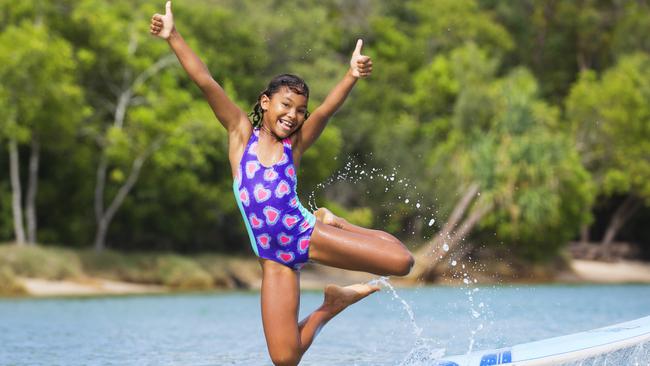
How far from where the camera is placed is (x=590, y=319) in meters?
14.1

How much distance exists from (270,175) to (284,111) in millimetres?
417

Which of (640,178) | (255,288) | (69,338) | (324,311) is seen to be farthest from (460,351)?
(640,178)

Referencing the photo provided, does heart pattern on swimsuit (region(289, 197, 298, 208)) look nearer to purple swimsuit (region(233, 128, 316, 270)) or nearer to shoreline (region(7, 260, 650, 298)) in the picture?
purple swimsuit (region(233, 128, 316, 270))

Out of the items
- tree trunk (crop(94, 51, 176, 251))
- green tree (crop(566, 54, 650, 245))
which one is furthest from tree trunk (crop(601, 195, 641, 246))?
tree trunk (crop(94, 51, 176, 251))

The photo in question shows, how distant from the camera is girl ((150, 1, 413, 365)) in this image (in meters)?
6.86

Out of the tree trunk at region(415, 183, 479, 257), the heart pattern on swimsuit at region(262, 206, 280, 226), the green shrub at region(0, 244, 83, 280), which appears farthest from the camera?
the tree trunk at region(415, 183, 479, 257)

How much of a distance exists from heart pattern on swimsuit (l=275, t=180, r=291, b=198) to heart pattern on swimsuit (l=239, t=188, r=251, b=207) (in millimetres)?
191

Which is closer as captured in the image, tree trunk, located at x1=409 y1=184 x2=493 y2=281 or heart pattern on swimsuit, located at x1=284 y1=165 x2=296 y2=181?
heart pattern on swimsuit, located at x1=284 y1=165 x2=296 y2=181

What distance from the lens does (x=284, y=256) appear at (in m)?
6.93

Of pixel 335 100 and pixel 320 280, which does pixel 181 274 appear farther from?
pixel 335 100

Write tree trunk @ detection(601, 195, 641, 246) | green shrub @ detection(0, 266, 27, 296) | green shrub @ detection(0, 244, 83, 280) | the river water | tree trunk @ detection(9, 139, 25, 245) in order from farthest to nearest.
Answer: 1. tree trunk @ detection(601, 195, 641, 246)
2. tree trunk @ detection(9, 139, 25, 245)
3. green shrub @ detection(0, 244, 83, 280)
4. green shrub @ detection(0, 266, 27, 296)
5. the river water

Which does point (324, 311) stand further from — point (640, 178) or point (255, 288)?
point (640, 178)

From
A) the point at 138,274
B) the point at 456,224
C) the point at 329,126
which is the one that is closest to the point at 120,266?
the point at 138,274

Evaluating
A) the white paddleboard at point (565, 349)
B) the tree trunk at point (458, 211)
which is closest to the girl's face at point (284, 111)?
the white paddleboard at point (565, 349)
